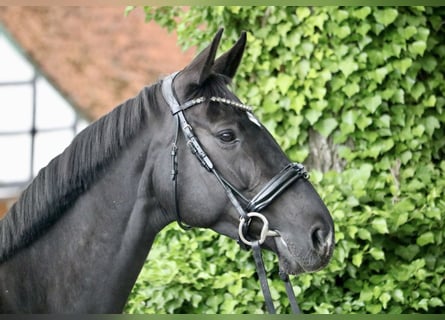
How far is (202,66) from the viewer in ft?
10.2

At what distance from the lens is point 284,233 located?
10.0ft

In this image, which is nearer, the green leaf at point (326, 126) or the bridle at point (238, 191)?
the bridle at point (238, 191)

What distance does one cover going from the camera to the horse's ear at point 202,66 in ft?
10.1

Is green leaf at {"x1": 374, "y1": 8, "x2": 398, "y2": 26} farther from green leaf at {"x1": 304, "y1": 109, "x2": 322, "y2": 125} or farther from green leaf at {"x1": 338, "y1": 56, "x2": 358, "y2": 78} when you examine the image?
green leaf at {"x1": 304, "y1": 109, "x2": 322, "y2": 125}

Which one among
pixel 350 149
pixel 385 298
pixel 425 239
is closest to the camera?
pixel 385 298

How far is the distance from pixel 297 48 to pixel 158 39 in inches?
160

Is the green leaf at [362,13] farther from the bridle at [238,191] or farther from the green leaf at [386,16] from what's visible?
the bridle at [238,191]

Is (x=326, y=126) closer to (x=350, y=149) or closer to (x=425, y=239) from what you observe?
(x=350, y=149)

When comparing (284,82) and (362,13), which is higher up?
(362,13)

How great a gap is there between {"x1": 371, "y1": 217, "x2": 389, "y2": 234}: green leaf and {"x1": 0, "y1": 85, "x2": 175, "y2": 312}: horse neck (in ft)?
6.13

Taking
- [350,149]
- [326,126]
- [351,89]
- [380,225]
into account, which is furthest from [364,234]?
[351,89]

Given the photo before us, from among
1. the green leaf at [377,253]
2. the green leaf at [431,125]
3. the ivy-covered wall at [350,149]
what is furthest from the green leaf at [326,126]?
the green leaf at [377,253]

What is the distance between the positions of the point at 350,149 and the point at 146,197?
7.29 feet

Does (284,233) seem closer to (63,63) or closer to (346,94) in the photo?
(346,94)
